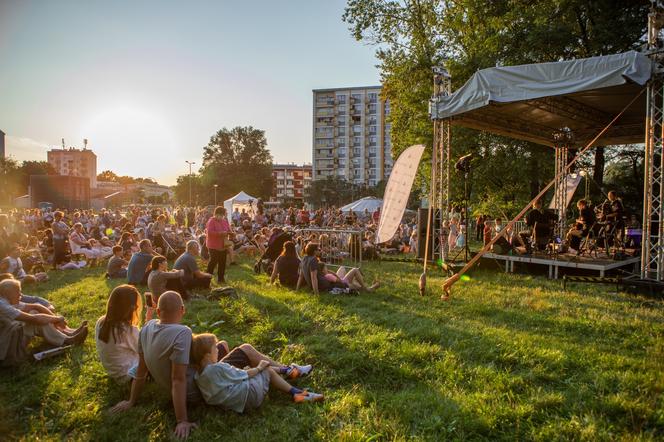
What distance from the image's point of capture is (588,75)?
8477mm

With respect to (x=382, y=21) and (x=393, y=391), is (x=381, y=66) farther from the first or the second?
(x=393, y=391)

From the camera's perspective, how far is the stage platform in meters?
9.95

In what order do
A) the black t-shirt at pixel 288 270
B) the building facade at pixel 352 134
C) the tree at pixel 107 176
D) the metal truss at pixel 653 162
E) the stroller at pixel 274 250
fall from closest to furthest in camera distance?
the metal truss at pixel 653 162 → the black t-shirt at pixel 288 270 → the stroller at pixel 274 250 → the building facade at pixel 352 134 → the tree at pixel 107 176

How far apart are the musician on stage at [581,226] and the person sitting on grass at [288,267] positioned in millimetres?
8419

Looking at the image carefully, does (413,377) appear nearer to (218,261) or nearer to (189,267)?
(189,267)

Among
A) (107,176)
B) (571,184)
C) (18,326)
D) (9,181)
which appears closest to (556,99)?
(571,184)

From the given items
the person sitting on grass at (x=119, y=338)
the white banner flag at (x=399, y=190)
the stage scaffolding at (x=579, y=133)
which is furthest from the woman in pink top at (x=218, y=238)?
the stage scaffolding at (x=579, y=133)

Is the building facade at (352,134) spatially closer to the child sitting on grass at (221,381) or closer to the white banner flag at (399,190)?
the white banner flag at (399,190)

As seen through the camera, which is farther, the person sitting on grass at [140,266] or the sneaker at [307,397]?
the person sitting on grass at [140,266]

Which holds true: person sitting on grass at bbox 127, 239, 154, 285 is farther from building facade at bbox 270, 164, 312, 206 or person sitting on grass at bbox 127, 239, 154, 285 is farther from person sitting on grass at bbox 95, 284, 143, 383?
building facade at bbox 270, 164, 312, 206

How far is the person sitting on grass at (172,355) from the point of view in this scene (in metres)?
3.42

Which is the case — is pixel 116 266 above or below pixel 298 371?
above

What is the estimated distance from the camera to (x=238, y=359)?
4.13 m

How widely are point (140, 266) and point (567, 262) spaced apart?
398 inches
